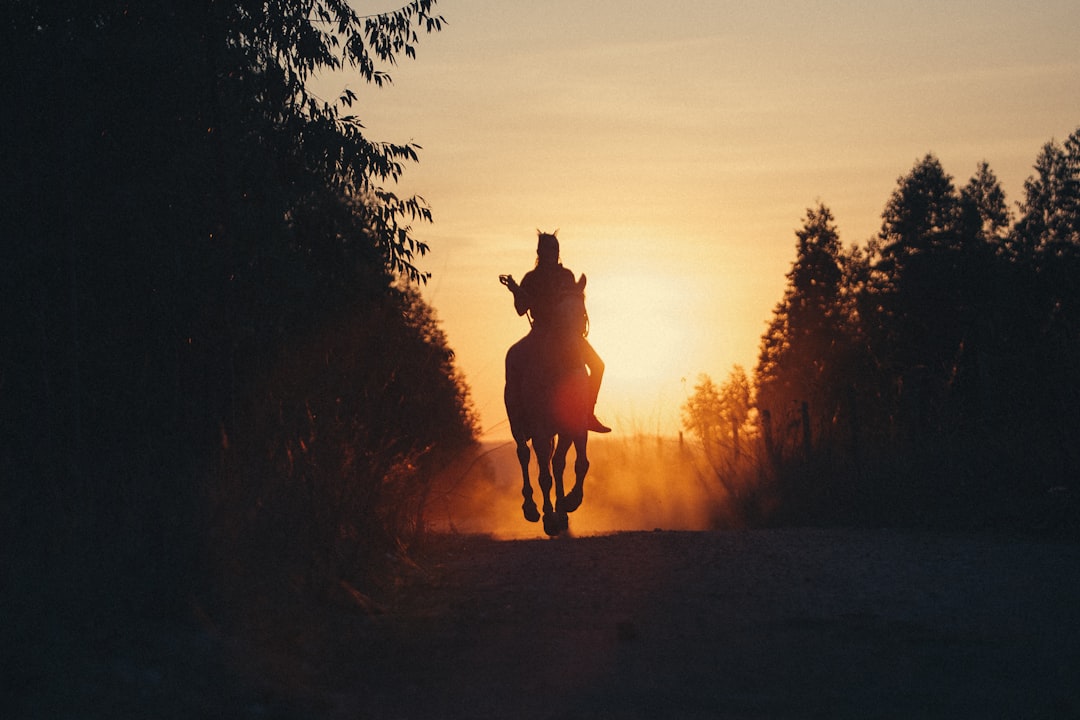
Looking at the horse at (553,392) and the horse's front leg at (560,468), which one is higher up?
the horse at (553,392)

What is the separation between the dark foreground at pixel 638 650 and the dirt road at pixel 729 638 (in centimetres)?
2

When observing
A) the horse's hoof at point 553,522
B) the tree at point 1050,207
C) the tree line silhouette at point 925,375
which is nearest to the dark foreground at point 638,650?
the horse's hoof at point 553,522

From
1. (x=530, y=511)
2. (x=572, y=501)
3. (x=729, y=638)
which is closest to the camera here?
(x=729, y=638)

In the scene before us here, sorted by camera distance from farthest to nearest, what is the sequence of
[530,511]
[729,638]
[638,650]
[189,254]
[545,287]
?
1. [189,254]
2. [545,287]
3. [530,511]
4. [729,638]
5. [638,650]

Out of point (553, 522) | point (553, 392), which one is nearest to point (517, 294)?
point (553, 392)

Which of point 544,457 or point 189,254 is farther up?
point 189,254

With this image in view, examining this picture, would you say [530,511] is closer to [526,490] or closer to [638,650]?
[526,490]

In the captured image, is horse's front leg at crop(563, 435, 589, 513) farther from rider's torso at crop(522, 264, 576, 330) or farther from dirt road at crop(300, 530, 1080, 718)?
rider's torso at crop(522, 264, 576, 330)

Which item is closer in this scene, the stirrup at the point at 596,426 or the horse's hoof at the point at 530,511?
the horse's hoof at the point at 530,511

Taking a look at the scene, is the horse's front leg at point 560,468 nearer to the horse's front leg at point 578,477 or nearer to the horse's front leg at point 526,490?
the horse's front leg at point 578,477

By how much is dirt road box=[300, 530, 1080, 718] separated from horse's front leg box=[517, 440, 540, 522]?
492mm

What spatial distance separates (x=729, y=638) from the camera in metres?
7.14

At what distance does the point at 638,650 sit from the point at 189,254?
760 cm

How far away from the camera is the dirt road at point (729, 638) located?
5.80 meters
